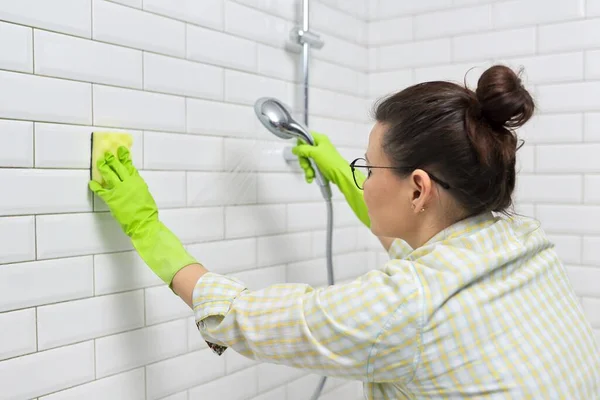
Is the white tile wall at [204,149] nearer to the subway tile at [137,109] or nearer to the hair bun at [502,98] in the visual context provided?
the subway tile at [137,109]

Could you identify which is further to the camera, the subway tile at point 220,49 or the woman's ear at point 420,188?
the subway tile at point 220,49

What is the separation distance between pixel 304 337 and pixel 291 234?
0.67 m

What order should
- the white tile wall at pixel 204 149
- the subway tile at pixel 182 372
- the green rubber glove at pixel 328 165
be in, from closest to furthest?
the white tile wall at pixel 204 149, the subway tile at pixel 182 372, the green rubber glove at pixel 328 165

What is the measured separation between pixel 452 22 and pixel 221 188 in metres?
0.90

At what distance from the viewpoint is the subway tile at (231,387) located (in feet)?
4.36

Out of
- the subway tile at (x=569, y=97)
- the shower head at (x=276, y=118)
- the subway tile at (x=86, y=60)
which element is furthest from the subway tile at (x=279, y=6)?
the subway tile at (x=569, y=97)

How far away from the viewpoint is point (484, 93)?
39.1 inches

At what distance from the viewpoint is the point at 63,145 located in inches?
41.1

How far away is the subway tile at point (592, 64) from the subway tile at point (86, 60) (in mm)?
1138

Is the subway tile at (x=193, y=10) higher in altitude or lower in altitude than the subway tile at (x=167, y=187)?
higher

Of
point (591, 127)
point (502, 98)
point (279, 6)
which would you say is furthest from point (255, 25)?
point (591, 127)

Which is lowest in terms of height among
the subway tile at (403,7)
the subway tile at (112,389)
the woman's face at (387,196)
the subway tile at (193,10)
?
the subway tile at (112,389)

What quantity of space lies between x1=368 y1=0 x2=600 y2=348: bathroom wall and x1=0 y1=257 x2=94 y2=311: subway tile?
46.4 inches

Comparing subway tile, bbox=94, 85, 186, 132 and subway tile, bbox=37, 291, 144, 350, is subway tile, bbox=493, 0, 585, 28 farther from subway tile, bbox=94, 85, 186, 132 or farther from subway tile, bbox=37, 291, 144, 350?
subway tile, bbox=37, 291, 144, 350
